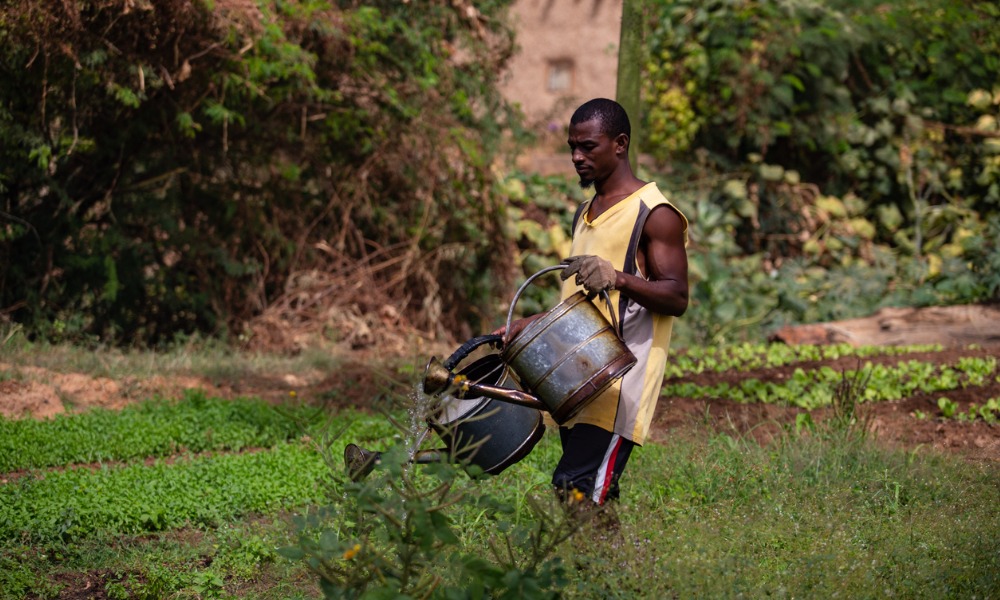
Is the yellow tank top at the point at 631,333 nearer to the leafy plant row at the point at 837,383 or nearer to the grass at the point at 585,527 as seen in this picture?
the grass at the point at 585,527

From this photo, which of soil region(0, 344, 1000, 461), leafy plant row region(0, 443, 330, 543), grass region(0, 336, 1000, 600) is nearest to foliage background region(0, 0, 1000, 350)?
soil region(0, 344, 1000, 461)

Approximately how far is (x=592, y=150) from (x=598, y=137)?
48mm

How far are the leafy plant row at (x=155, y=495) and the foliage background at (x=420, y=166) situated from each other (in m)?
2.90

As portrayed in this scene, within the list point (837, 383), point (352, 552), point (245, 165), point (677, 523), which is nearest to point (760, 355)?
point (837, 383)

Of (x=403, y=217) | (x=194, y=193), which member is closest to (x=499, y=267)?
(x=403, y=217)

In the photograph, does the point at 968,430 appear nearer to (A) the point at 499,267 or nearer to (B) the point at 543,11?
(A) the point at 499,267

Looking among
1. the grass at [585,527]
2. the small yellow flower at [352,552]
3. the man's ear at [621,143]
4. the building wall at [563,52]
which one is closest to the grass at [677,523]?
the grass at [585,527]

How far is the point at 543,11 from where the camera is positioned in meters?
14.3

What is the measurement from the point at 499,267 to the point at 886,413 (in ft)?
13.7

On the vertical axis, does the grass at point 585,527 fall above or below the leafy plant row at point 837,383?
above

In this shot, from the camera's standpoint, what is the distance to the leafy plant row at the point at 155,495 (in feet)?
13.6

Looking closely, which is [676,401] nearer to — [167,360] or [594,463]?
[594,463]

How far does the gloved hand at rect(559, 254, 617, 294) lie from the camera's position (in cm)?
322

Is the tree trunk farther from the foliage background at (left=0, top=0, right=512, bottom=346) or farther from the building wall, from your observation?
the building wall
